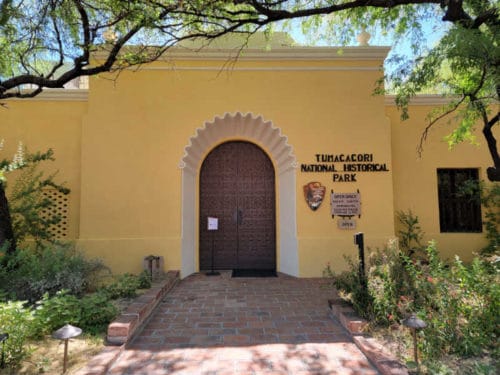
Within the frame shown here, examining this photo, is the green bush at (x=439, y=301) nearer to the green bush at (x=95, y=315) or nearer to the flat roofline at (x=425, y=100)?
the green bush at (x=95, y=315)

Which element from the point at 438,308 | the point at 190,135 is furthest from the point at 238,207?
the point at 438,308

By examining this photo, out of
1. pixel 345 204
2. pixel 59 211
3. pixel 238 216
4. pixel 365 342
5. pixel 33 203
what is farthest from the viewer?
pixel 238 216

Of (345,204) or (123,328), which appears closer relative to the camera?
(123,328)

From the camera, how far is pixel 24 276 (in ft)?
15.5

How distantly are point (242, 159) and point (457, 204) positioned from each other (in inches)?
213

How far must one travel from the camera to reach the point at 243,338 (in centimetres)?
373

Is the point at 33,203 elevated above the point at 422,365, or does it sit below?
above

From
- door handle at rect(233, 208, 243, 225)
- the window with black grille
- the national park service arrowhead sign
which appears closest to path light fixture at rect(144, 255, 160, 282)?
door handle at rect(233, 208, 243, 225)

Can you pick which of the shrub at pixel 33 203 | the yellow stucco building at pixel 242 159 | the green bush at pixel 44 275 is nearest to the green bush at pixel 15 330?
the green bush at pixel 44 275

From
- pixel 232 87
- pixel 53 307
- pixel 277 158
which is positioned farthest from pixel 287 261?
pixel 53 307

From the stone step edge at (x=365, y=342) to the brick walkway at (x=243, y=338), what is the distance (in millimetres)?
89

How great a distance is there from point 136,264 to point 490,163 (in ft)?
28.3

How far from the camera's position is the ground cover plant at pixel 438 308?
113 inches

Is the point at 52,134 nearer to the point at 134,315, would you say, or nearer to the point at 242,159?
the point at 242,159
